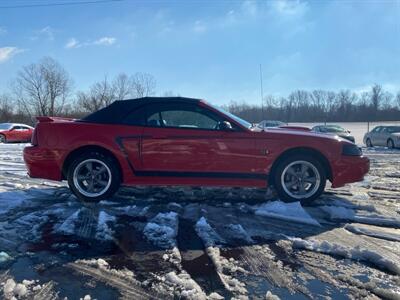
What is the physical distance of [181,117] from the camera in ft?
16.3

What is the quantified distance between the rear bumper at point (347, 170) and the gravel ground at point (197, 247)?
0.36m

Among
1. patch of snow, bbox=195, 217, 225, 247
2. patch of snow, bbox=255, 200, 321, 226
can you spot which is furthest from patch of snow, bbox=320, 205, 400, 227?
patch of snow, bbox=195, 217, 225, 247

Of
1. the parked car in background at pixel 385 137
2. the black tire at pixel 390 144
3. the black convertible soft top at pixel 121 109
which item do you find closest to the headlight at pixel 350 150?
the black convertible soft top at pixel 121 109

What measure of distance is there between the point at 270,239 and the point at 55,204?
2975mm

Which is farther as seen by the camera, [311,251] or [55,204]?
[55,204]

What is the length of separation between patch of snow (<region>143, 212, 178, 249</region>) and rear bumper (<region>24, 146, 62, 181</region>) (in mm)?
1769

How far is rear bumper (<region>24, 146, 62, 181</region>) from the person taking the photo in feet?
16.3

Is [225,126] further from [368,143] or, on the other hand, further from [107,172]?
[368,143]

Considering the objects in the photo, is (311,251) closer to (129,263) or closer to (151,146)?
(129,263)

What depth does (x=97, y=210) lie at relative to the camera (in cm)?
451

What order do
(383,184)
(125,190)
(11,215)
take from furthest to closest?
(383,184) → (125,190) → (11,215)

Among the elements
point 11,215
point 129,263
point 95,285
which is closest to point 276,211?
point 129,263

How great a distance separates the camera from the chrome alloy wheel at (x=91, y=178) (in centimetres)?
498

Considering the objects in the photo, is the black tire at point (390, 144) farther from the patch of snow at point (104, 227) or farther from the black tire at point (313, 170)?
the patch of snow at point (104, 227)
